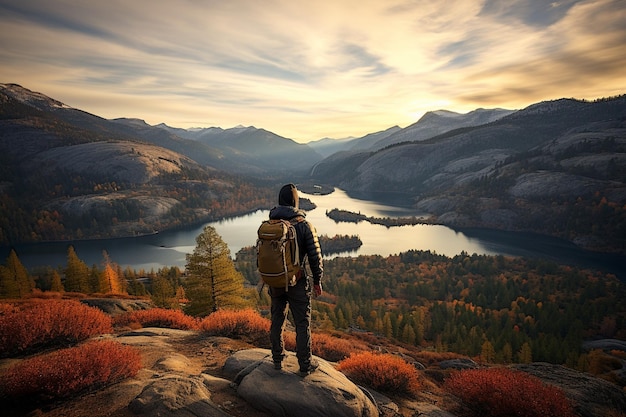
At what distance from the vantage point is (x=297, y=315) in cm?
794

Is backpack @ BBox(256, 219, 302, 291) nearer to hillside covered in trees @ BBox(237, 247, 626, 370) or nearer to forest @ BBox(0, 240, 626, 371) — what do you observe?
forest @ BBox(0, 240, 626, 371)

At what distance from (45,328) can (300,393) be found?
28.1 ft

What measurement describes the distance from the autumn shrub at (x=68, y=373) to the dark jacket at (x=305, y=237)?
5.35 metres

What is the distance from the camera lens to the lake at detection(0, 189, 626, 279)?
117312 mm

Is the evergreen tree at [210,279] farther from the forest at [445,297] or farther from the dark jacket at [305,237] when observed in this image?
the dark jacket at [305,237]

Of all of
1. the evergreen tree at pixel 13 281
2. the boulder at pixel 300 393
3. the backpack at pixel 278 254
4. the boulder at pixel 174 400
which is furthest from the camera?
the evergreen tree at pixel 13 281

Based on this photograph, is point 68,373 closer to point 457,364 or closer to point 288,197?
point 288,197

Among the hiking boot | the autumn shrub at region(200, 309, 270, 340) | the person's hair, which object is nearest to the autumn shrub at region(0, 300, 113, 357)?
the autumn shrub at region(200, 309, 270, 340)

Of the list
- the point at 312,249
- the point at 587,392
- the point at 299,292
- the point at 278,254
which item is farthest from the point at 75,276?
the point at 587,392

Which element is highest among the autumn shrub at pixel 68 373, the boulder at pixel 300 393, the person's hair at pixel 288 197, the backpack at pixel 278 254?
the person's hair at pixel 288 197

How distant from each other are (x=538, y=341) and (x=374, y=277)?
2029 inches

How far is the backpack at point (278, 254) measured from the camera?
7.17 metres

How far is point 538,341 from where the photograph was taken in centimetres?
4644

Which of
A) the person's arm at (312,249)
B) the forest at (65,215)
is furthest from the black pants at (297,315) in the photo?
the forest at (65,215)
